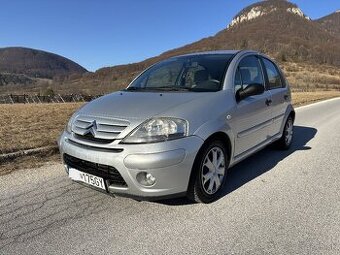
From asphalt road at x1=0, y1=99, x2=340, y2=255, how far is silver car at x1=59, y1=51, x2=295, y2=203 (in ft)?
0.99

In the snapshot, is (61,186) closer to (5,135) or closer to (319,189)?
(319,189)

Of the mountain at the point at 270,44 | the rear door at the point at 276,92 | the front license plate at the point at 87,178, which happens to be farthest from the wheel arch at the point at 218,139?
the mountain at the point at 270,44

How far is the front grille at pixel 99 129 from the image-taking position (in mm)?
3809

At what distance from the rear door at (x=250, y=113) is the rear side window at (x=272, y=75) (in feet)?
0.94

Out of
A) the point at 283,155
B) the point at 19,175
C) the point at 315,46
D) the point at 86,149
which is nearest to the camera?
the point at 86,149

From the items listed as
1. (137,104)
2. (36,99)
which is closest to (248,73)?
(137,104)

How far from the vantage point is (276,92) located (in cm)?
606

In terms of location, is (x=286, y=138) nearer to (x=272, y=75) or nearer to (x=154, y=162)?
(x=272, y=75)

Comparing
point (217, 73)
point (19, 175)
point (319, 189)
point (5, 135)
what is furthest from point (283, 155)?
point (5, 135)

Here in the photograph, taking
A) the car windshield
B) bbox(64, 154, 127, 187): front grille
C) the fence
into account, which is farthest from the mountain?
bbox(64, 154, 127, 187): front grille

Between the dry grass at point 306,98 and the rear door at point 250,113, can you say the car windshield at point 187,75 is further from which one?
the dry grass at point 306,98

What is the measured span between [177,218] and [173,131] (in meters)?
0.87

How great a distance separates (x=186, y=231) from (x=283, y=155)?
3.36 metres

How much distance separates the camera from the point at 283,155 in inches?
253
